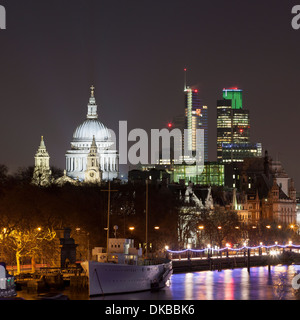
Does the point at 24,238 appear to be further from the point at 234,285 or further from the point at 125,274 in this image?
the point at 234,285

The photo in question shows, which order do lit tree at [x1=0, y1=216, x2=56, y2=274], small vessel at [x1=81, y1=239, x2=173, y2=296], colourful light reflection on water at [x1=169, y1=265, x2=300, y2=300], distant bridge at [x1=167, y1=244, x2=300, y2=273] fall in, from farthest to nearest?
distant bridge at [x1=167, y1=244, x2=300, y2=273]
lit tree at [x1=0, y1=216, x2=56, y2=274]
colourful light reflection on water at [x1=169, y1=265, x2=300, y2=300]
small vessel at [x1=81, y1=239, x2=173, y2=296]

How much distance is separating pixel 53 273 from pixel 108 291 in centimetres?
618

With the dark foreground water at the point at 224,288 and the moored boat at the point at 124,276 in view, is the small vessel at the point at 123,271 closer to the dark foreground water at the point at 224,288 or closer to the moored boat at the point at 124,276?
the moored boat at the point at 124,276

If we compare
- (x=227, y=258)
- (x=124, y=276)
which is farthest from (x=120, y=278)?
(x=227, y=258)

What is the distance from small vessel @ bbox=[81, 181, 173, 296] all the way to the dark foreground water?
0.91m

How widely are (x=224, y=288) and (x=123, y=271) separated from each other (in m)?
13.8

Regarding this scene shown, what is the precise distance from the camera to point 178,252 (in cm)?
13750

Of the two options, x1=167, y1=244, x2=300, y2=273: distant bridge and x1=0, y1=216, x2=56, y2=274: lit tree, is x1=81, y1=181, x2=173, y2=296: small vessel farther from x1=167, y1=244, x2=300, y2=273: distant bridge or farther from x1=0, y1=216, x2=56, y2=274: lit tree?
x1=167, y1=244, x2=300, y2=273: distant bridge

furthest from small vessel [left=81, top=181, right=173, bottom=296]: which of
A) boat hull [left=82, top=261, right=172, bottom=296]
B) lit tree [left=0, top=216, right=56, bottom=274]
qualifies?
lit tree [left=0, top=216, right=56, bottom=274]

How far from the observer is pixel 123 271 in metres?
101

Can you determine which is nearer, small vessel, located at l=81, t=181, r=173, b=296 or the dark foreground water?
small vessel, located at l=81, t=181, r=173, b=296

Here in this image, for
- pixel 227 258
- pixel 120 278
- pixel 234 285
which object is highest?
pixel 227 258

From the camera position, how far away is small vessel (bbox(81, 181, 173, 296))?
9812 cm
